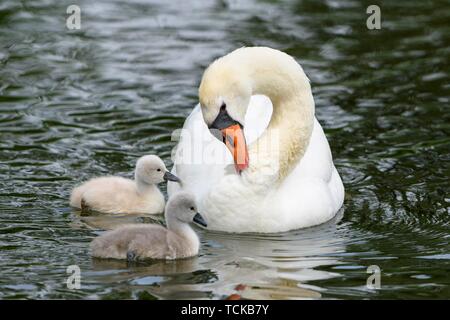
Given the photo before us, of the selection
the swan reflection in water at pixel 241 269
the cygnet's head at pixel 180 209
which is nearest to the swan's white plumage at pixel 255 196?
the swan reflection in water at pixel 241 269

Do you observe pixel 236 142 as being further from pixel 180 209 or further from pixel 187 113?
pixel 187 113

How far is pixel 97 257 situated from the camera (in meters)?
9.77

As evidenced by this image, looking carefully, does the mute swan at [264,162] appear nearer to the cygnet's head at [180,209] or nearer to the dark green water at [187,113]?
the dark green water at [187,113]

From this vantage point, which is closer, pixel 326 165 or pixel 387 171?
pixel 326 165

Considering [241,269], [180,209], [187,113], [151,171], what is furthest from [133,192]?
[187,113]

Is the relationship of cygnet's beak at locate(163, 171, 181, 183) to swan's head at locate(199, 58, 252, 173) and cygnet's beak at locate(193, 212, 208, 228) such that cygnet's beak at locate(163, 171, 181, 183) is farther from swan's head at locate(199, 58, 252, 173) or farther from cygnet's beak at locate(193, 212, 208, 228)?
swan's head at locate(199, 58, 252, 173)

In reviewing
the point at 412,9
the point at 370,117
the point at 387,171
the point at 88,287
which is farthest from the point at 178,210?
the point at 412,9

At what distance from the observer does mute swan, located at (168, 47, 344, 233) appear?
10.3 metres

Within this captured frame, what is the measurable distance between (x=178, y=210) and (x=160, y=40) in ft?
22.6

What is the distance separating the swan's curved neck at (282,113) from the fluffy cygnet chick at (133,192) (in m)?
0.86

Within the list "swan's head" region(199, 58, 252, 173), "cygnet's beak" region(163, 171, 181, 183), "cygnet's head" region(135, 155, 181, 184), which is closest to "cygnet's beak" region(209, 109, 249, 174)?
"swan's head" region(199, 58, 252, 173)

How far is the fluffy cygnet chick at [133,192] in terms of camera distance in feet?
36.7
